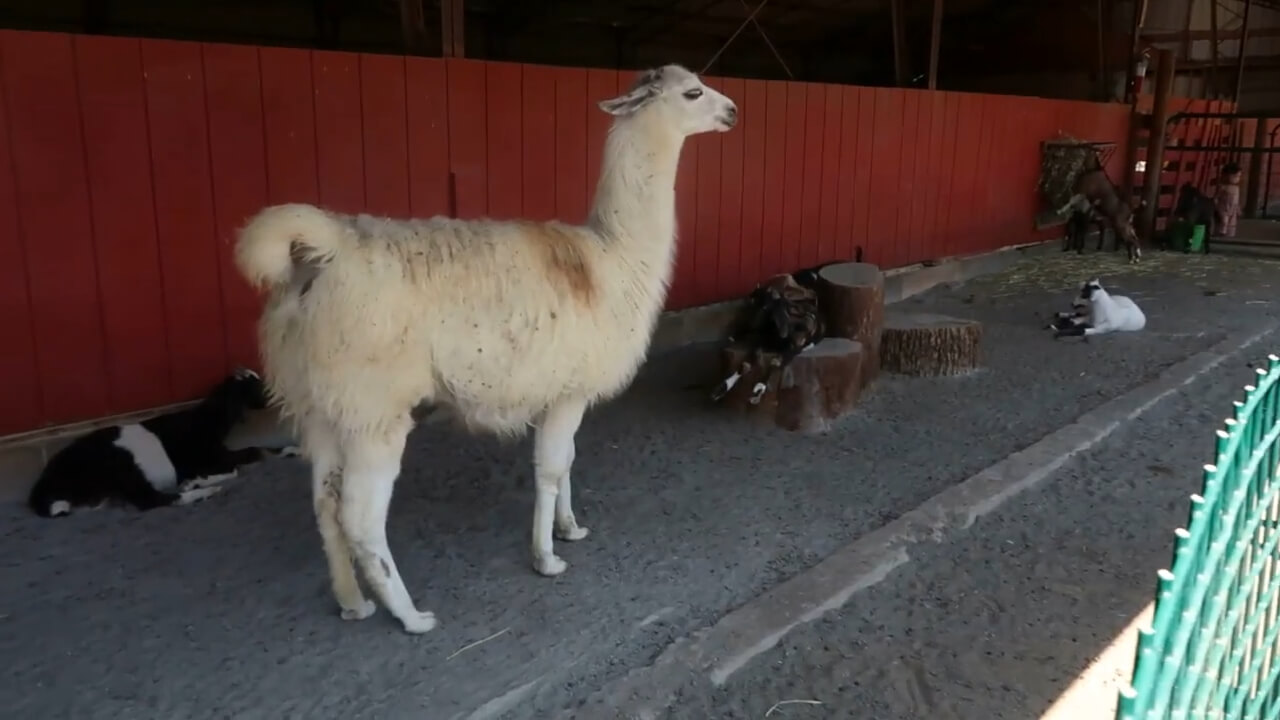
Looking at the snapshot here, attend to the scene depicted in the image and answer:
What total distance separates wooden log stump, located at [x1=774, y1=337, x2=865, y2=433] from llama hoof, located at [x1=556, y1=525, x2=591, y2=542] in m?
1.71

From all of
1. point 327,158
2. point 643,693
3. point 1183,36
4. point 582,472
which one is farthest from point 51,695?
point 1183,36

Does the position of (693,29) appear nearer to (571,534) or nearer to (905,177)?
(905,177)

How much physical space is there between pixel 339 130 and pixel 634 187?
2010mm

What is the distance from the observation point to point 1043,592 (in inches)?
133

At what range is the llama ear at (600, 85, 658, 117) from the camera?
136 inches

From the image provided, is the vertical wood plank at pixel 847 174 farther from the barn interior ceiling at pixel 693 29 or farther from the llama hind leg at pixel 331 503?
the llama hind leg at pixel 331 503

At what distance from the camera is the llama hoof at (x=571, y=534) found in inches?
147

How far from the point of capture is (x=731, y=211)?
7152 millimetres

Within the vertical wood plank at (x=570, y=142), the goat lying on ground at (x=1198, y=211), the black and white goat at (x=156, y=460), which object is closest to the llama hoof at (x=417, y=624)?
the black and white goat at (x=156, y=460)

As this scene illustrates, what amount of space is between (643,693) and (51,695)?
159cm

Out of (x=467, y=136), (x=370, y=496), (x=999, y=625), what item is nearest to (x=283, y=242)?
(x=370, y=496)

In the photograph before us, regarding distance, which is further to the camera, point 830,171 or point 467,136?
point 830,171

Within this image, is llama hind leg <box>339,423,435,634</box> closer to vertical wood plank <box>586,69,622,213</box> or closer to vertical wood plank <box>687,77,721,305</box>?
vertical wood plank <box>586,69,622,213</box>

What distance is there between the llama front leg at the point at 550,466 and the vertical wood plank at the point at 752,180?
4126 millimetres
